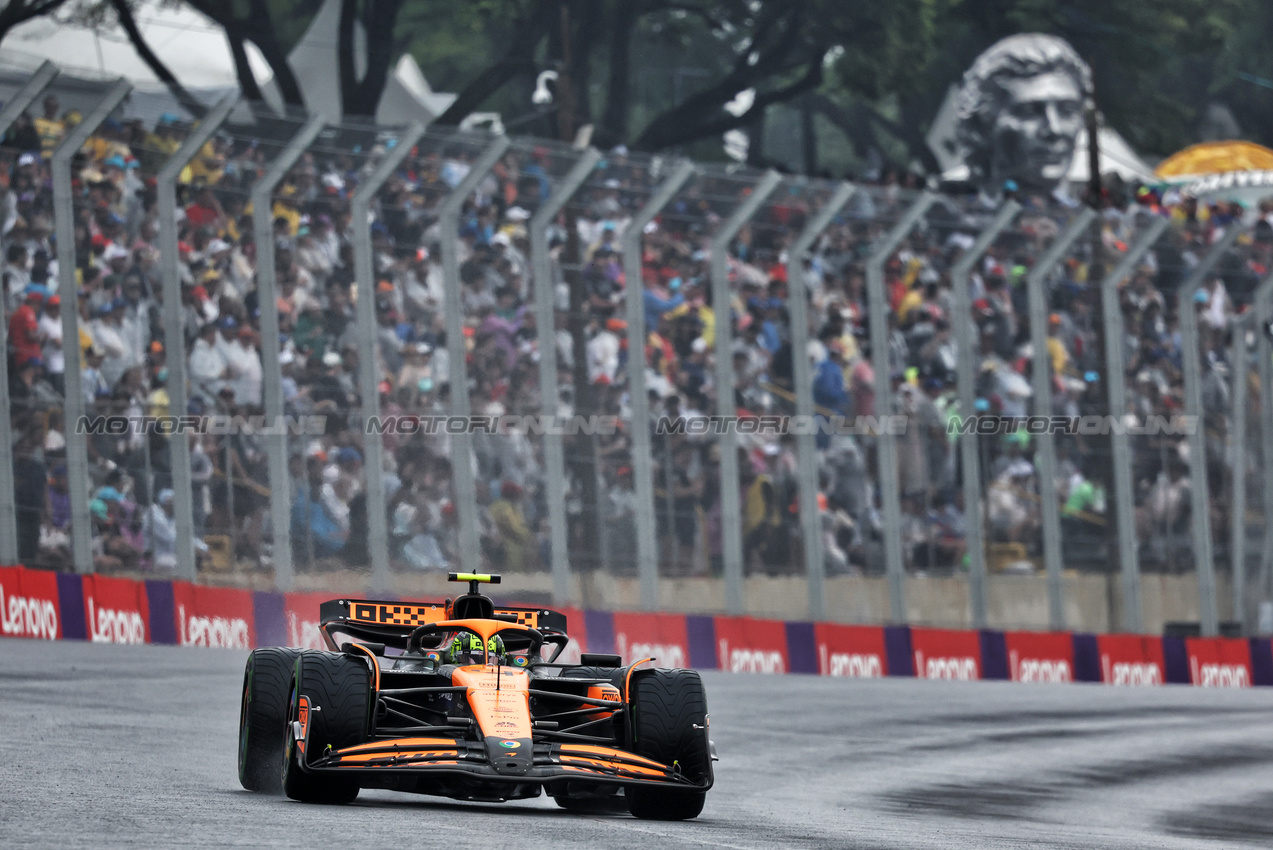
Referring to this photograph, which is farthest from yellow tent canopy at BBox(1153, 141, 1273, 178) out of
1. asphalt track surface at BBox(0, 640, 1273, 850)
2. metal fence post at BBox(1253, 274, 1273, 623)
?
asphalt track surface at BBox(0, 640, 1273, 850)

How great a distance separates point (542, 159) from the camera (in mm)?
17656

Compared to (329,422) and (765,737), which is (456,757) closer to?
(765,737)

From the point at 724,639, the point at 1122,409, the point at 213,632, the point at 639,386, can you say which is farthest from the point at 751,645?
the point at 213,632

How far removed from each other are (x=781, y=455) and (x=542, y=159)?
3526 mm

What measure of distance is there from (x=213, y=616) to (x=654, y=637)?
13.2 ft

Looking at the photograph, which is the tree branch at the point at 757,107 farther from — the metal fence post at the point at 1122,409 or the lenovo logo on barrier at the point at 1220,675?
the lenovo logo on barrier at the point at 1220,675

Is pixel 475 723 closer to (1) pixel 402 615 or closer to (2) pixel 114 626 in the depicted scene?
(1) pixel 402 615

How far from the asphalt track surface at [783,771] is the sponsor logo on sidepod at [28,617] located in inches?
21.2

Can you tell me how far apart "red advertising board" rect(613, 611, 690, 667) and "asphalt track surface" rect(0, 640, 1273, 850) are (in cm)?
62

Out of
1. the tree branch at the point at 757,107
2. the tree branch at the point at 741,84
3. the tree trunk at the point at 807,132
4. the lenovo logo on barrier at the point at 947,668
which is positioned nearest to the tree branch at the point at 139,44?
the tree branch at the point at 741,84

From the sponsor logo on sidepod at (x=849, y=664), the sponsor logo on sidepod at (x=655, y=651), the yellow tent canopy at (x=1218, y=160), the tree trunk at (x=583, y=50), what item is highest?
the tree trunk at (x=583, y=50)

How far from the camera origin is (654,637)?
17.6 meters

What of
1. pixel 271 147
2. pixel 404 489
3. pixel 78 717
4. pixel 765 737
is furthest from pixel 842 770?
pixel 271 147

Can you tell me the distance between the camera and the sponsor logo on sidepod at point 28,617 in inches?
566
